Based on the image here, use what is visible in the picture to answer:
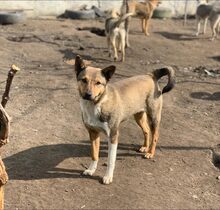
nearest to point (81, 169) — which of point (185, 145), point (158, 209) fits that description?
point (158, 209)

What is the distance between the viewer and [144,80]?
579cm

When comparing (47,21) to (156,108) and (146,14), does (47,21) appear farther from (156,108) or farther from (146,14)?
(156,108)

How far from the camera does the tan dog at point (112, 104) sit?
4.96m

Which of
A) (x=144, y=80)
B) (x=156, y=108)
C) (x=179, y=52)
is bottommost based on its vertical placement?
(x=179, y=52)

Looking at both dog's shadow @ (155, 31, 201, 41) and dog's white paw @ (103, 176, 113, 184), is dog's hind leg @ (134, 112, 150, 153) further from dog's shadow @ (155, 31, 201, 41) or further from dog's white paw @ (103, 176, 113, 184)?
dog's shadow @ (155, 31, 201, 41)

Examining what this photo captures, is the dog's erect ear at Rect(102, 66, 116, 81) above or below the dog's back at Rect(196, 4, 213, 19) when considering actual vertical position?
above

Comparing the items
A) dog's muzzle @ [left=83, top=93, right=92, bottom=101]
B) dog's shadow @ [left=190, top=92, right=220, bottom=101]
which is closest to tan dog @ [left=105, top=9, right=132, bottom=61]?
dog's shadow @ [left=190, top=92, right=220, bottom=101]

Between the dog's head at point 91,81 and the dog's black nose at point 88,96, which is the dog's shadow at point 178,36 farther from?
the dog's black nose at point 88,96

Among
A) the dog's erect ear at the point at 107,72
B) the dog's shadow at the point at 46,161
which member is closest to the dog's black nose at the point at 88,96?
the dog's erect ear at the point at 107,72

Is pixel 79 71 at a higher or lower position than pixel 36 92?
higher

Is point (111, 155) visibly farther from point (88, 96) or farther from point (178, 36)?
point (178, 36)

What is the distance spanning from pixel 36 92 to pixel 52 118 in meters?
1.29

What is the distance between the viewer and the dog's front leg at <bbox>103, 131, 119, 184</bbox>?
5.27 meters

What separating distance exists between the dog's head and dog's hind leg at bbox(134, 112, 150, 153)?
132cm
